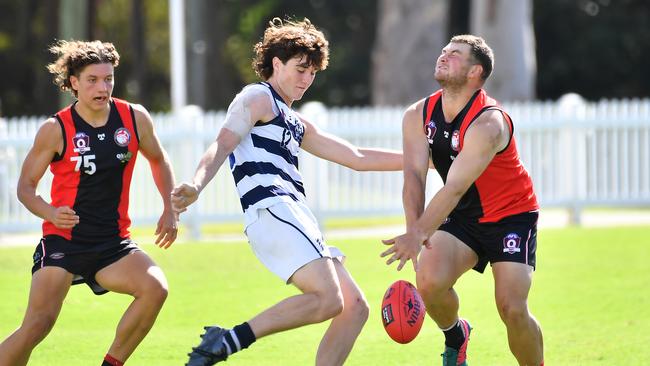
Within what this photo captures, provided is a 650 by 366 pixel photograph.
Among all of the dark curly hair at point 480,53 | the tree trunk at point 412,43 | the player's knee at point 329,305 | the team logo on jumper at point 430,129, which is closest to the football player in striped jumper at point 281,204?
the player's knee at point 329,305

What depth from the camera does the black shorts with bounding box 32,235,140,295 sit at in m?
6.73

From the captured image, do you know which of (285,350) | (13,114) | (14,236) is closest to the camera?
(285,350)

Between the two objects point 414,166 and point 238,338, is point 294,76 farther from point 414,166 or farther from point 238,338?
point 238,338

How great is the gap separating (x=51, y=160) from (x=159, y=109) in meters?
37.3

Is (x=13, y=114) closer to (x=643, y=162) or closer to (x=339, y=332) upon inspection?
(x=643, y=162)

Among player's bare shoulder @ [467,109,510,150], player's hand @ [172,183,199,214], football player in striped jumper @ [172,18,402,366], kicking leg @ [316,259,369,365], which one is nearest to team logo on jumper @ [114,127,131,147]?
football player in striped jumper @ [172,18,402,366]

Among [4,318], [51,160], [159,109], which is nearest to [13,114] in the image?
[159,109]

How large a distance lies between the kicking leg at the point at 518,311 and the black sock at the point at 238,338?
1.49 m

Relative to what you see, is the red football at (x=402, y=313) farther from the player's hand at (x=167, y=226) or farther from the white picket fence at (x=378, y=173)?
the white picket fence at (x=378, y=173)

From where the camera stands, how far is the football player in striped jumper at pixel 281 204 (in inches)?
252

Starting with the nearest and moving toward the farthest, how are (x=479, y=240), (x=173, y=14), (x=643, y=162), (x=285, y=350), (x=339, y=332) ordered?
(x=339, y=332) < (x=479, y=240) < (x=285, y=350) < (x=643, y=162) < (x=173, y=14)

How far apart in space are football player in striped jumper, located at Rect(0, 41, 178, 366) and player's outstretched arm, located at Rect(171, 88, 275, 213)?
439mm

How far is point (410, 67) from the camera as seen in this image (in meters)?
24.6

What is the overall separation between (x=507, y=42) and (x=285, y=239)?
56.6 ft
